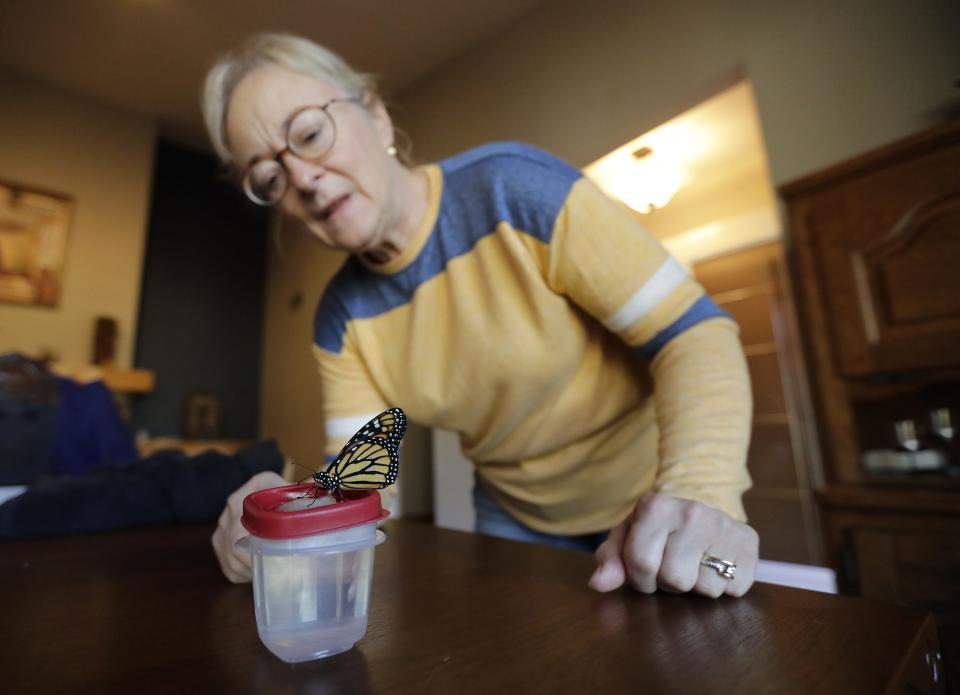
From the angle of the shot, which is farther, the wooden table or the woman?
the woman

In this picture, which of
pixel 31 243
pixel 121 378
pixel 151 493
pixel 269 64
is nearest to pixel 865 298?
pixel 269 64

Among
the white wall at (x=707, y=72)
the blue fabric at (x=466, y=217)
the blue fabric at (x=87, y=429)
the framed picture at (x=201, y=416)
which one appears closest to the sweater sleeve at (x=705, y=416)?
the blue fabric at (x=466, y=217)

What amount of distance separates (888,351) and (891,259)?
21 centimetres

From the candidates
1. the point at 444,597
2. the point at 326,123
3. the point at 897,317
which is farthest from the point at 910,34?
the point at 444,597

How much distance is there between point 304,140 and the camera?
644 millimetres

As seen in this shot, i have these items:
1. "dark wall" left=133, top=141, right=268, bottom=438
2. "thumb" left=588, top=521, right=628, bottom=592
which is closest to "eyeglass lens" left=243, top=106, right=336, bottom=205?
"thumb" left=588, top=521, right=628, bottom=592

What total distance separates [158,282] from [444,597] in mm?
3804

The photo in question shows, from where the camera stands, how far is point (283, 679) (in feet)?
0.76

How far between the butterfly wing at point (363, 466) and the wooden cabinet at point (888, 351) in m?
1.21

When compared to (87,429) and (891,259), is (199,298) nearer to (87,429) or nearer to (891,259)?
(87,429)

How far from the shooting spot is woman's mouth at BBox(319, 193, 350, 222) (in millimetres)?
663

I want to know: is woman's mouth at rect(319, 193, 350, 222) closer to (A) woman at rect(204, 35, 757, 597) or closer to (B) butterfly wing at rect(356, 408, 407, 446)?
(A) woman at rect(204, 35, 757, 597)

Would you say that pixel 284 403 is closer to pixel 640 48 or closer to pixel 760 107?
pixel 640 48

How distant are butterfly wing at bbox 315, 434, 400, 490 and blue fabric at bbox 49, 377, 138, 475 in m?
1.79
